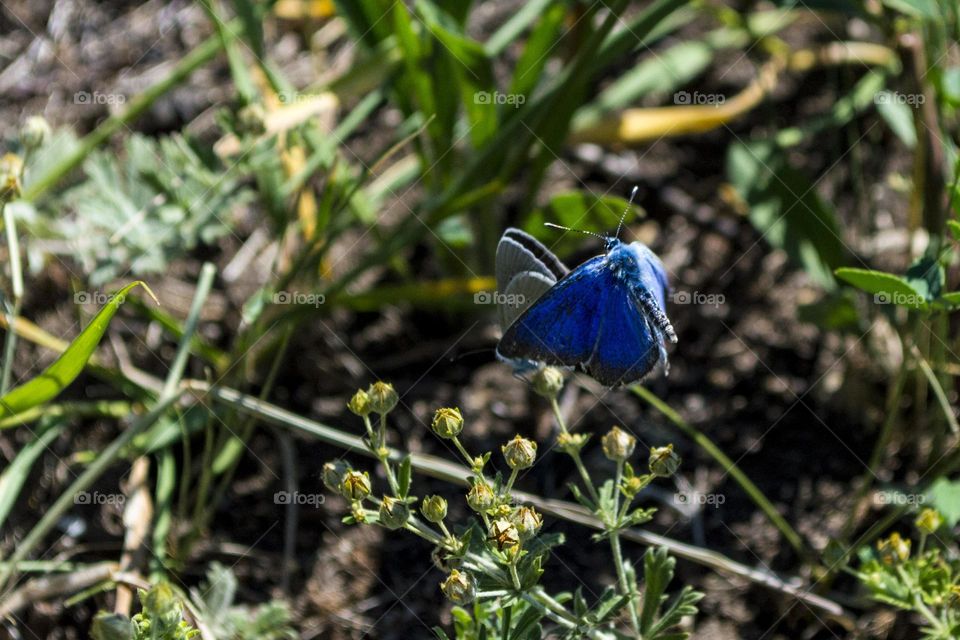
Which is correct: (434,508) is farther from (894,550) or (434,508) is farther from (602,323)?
(894,550)

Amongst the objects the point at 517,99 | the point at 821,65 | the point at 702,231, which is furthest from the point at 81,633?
the point at 821,65

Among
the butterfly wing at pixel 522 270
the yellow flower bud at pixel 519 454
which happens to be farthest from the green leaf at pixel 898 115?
the yellow flower bud at pixel 519 454

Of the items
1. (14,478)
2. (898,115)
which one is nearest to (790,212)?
(898,115)

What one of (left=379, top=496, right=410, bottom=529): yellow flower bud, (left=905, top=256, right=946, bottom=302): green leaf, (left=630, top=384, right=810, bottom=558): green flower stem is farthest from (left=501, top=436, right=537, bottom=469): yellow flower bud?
(left=905, top=256, right=946, bottom=302): green leaf

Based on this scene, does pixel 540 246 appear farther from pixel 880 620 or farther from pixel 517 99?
pixel 880 620

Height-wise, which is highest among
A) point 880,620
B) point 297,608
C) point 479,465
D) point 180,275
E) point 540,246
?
point 540,246

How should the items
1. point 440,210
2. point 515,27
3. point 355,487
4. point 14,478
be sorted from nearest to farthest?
point 355,487 < point 14,478 < point 440,210 < point 515,27

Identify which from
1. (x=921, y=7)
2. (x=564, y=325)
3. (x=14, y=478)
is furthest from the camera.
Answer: (x=921, y=7)
